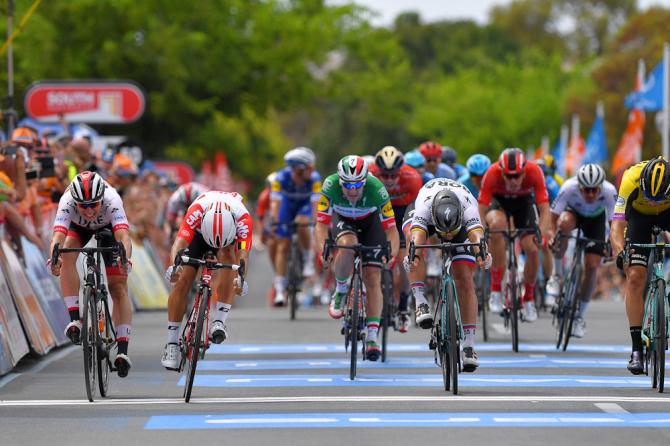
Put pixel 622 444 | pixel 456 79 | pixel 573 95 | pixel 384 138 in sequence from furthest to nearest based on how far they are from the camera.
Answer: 1. pixel 384 138
2. pixel 456 79
3. pixel 573 95
4. pixel 622 444

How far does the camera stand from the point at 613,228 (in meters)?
13.6

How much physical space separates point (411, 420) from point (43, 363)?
217 inches

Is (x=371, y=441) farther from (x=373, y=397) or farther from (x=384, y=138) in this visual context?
(x=384, y=138)

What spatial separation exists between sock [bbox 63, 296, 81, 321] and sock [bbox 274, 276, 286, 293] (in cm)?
1025

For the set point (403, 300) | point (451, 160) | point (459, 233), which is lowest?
point (403, 300)

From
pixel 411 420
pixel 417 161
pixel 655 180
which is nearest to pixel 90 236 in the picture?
pixel 411 420

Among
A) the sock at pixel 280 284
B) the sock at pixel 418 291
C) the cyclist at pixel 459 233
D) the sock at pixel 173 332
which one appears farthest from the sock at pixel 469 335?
the sock at pixel 280 284

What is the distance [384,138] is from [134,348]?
92192 millimetres

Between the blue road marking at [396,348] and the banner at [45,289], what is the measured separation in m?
1.58

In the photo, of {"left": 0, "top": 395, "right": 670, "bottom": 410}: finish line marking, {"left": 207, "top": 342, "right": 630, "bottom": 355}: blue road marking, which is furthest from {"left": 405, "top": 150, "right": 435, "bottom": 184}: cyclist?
{"left": 0, "top": 395, "right": 670, "bottom": 410}: finish line marking

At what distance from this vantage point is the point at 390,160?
52.2 ft

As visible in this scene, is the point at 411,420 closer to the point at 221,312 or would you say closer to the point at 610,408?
the point at 610,408

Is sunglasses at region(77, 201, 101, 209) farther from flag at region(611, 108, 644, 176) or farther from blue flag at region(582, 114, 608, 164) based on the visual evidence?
blue flag at region(582, 114, 608, 164)

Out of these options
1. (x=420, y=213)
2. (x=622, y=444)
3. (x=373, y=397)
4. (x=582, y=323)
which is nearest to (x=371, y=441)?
(x=622, y=444)
